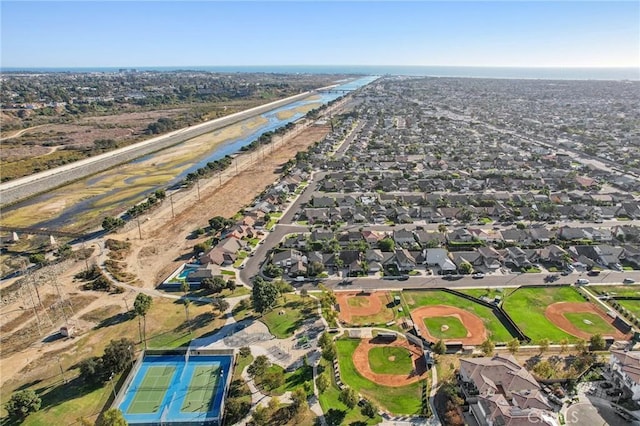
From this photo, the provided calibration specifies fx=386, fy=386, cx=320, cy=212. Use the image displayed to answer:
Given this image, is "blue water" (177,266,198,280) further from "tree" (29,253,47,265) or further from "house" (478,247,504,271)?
"house" (478,247,504,271)

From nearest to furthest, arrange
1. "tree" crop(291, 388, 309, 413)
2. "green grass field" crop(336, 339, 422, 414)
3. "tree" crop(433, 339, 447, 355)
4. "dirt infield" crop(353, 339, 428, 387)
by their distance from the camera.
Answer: "tree" crop(291, 388, 309, 413)
"green grass field" crop(336, 339, 422, 414)
"dirt infield" crop(353, 339, 428, 387)
"tree" crop(433, 339, 447, 355)

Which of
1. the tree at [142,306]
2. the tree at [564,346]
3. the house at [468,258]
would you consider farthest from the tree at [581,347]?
the tree at [142,306]

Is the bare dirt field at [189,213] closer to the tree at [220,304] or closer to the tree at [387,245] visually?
the tree at [220,304]

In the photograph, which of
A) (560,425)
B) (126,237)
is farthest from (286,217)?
(560,425)

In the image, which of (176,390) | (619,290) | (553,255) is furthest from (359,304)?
(619,290)

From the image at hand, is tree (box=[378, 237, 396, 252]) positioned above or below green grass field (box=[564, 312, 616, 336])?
above

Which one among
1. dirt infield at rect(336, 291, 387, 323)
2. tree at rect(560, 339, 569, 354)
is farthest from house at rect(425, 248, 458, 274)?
tree at rect(560, 339, 569, 354)
